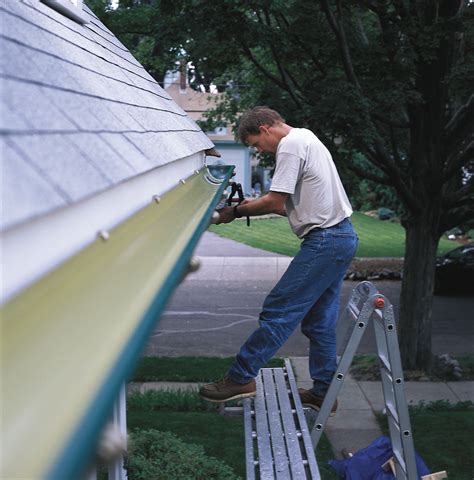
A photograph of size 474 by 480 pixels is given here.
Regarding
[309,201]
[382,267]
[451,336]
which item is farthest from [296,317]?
[382,267]

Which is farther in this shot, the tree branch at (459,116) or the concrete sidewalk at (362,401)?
the tree branch at (459,116)

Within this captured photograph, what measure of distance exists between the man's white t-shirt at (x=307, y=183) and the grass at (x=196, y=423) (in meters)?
2.59

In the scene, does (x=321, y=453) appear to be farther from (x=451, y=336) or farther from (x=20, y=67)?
(x=451, y=336)

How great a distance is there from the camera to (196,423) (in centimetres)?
736

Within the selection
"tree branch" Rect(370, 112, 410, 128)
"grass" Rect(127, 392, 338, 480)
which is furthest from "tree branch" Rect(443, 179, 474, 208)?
"grass" Rect(127, 392, 338, 480)

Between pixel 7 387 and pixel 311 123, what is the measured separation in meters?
7.28

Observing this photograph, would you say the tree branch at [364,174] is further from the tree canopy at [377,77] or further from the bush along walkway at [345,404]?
the bush along walkway at [345,404]

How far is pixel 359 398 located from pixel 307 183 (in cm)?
501

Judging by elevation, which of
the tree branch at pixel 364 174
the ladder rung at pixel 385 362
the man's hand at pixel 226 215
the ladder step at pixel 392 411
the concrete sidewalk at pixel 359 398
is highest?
the man's hand at pixel 226 215

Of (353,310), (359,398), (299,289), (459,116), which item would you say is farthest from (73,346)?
(459,116)

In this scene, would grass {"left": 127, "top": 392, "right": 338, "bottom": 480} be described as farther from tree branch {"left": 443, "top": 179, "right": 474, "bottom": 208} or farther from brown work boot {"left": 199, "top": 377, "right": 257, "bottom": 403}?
tree branch {"left": 443, "top": 179, "right": 474, "bottom": 208}

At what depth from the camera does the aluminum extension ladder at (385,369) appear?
14.5ft

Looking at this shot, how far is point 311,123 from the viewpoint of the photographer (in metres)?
8.01

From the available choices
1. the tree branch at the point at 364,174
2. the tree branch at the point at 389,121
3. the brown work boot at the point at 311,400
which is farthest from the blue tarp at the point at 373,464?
the tree branch at the point at 364,174
